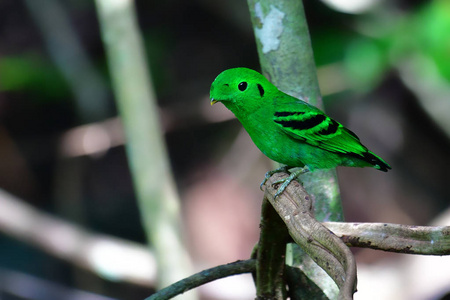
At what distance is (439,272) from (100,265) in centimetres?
329

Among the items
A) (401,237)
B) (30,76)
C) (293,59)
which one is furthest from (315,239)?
(30,76)

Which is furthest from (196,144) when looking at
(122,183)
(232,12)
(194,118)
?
(232,12)

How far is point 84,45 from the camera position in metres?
8.68

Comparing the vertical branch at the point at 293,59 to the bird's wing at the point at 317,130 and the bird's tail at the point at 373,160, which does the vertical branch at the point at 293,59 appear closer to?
the bird's wing at the point at 317,130

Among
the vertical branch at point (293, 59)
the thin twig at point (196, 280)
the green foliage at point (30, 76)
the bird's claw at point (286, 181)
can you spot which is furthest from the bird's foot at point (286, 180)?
the green foliage at point (30, 76)

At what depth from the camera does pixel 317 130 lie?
3453 millimetres

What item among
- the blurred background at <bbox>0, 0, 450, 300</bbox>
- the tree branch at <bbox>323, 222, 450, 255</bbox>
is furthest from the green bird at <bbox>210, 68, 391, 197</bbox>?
the blurred background at <bbox>0, 0, 450, 300</bbox>

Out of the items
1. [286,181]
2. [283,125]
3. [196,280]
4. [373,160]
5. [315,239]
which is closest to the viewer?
[315,239]

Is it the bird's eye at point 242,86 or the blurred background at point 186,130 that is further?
the blurred background at point 186,130

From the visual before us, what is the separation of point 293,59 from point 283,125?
43cm

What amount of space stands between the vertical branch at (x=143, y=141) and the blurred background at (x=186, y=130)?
0.92 metres

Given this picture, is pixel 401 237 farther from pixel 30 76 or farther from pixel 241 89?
pixel 30 76

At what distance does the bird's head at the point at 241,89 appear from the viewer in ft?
10.4

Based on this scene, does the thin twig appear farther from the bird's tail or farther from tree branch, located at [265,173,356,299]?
the bird's tail
